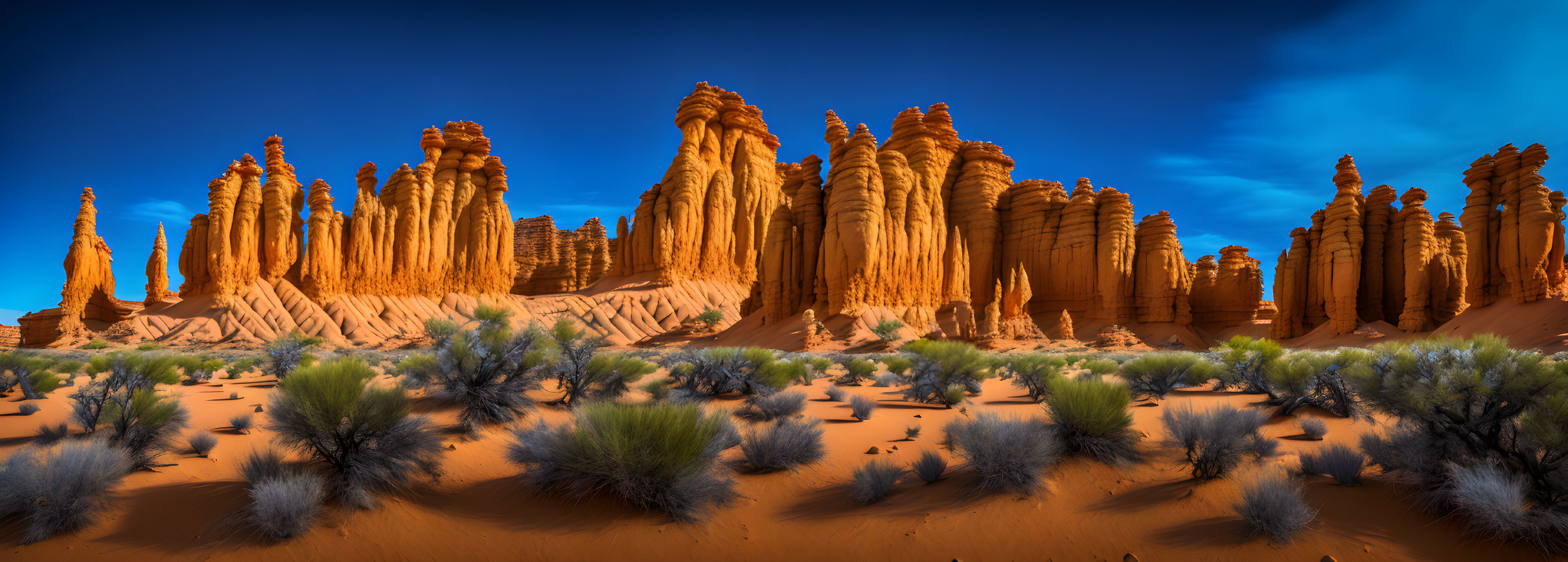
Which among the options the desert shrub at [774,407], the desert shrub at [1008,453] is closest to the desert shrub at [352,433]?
the desert shrub at [774,407]

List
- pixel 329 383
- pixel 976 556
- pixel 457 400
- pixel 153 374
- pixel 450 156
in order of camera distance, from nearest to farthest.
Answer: pixel 976 556 < pixel 329 383 < pixel 457 400 < pixel 153 374 < pixel 450 156

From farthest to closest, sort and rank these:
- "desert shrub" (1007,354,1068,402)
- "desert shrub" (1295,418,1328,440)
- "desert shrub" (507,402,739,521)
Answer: "desert shrub" (1007,354,1068,402)
"desert shrub" (1295,418,1328,440)
"desert shrub" (507,402,739,521)

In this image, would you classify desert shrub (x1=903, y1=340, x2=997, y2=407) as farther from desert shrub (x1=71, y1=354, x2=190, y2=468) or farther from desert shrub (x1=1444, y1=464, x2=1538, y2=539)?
desert shrub (x1=71, y1=354, x2=190, y2=468)

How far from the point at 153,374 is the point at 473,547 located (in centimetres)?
1032

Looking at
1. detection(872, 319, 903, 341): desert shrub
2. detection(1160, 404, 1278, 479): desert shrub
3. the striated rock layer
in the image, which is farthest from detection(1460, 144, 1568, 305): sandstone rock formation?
detection(1160, 404, 1278, 479): desert shrub

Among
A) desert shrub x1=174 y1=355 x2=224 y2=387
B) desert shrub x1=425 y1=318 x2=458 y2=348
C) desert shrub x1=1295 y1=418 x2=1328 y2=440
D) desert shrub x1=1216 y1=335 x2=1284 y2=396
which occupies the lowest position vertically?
desert shrub x1=174 y1=355 x2=224 y2=387

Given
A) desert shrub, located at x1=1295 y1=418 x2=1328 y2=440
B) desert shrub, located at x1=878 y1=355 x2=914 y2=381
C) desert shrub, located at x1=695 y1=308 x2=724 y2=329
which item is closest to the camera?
desert shrub, located at x1=1295 y1=418 x2=1328 y2=440

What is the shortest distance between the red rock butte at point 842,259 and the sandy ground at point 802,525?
23.6 meters

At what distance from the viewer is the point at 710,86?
176 feet

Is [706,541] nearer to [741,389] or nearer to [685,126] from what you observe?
[741,389]

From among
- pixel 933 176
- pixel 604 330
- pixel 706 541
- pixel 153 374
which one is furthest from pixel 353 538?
pixel 604 330

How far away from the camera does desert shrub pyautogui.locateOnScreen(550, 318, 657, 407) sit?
9.41m

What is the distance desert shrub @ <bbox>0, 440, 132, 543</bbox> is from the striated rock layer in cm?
4644

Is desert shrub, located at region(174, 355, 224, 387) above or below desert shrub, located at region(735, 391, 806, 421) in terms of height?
below
